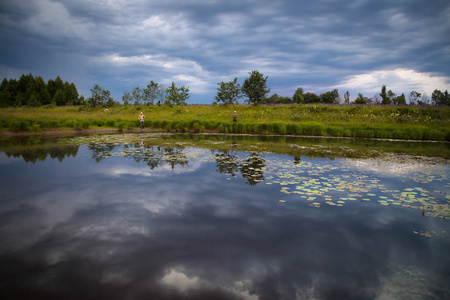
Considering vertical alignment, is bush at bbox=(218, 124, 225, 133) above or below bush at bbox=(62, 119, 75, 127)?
below

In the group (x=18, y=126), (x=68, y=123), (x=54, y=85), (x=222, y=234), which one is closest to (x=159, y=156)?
(x=222, y=234)

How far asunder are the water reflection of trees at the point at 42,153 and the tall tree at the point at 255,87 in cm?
3233

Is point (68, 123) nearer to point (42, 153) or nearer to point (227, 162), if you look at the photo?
point (42, 153)

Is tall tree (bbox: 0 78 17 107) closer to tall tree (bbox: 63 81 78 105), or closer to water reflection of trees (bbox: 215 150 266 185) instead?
tall tree (bbox: 63 81 78 105)

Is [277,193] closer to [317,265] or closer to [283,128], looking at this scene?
[317,265]

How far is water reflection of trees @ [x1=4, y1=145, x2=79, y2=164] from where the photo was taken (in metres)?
12.3

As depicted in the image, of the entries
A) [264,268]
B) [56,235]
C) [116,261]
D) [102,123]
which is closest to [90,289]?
[116,261]

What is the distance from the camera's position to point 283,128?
26.1m

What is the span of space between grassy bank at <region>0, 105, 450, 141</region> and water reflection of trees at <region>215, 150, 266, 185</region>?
13756 mm

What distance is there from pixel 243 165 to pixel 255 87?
33.7 meters

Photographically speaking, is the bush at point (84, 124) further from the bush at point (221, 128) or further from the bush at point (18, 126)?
the bush at point (221, 128)

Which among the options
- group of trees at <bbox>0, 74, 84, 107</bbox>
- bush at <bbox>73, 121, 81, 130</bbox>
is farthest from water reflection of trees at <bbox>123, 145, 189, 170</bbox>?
group of trees at <bbox>0, 74, 84, 107</bbox>

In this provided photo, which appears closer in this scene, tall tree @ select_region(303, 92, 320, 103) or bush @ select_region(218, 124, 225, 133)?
bush @ select_region(218, 124, 225, 133)

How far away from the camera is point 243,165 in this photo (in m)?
11.5
